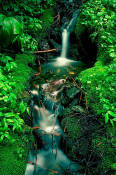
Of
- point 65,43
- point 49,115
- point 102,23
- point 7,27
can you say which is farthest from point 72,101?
point 65,43

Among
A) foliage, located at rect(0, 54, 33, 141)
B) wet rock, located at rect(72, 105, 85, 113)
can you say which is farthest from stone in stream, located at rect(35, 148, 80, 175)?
wet rock, located at rect(72, 105, 85, 113)

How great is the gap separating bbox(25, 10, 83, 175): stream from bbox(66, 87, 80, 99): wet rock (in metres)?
0.31

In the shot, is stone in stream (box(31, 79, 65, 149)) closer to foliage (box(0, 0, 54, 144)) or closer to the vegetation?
the vegetation

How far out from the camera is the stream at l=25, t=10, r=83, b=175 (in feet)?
8.83

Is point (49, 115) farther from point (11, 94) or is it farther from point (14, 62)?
point (14, 62)

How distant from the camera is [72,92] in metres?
3.48

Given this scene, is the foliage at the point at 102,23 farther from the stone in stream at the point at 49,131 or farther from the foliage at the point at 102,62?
the stone in stream at the point at 49,131

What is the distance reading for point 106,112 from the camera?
2.61m

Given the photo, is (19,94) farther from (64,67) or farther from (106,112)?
(64,67)

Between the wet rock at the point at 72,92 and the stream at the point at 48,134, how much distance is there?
1.02 ft

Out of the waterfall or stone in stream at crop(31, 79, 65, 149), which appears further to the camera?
the waterfall

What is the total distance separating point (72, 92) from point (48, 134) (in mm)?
1115

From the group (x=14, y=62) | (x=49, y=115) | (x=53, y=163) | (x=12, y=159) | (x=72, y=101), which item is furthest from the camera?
(x=49, y=115)

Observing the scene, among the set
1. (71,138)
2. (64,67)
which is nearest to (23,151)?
(71,138)
